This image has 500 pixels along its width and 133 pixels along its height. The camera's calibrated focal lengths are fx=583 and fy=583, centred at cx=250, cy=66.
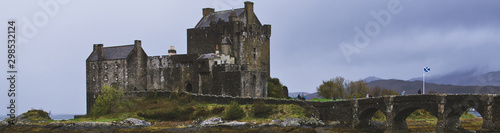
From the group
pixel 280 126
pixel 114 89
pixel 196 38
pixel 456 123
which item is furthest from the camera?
pixel 196 38

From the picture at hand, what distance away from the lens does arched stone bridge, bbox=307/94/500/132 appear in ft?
145

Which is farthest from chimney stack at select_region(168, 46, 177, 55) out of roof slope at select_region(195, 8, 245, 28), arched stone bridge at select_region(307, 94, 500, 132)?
arched stone bridge at select_region(307, 94, 500, 132)

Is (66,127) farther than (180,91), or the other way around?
(180,91)

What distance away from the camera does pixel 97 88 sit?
252 feet

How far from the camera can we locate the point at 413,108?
49406mm

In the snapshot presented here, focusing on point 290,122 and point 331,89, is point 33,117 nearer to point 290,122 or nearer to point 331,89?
point 290,122

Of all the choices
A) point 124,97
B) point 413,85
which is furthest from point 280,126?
point 413,85

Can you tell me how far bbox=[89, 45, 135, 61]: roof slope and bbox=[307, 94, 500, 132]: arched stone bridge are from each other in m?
28.6

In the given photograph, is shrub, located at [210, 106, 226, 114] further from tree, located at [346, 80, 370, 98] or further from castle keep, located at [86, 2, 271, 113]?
tree, located at [346, 80, 370, 98]

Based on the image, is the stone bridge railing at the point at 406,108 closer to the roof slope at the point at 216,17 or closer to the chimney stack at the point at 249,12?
the chimney stack at the point at 249,12

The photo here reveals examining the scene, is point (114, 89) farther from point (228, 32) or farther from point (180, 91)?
point (228, 32)

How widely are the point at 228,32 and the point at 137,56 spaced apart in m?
13.0

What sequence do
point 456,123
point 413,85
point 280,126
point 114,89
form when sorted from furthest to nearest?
point 413,85
point 114,89
point 280,126
point 456,123

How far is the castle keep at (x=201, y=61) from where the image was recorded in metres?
68.1
